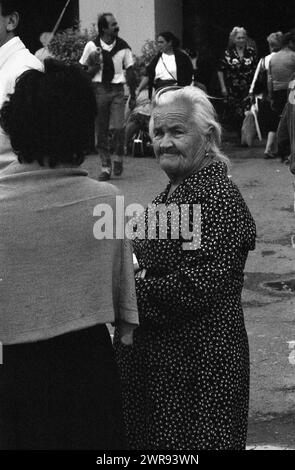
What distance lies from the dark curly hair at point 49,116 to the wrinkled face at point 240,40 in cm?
1308

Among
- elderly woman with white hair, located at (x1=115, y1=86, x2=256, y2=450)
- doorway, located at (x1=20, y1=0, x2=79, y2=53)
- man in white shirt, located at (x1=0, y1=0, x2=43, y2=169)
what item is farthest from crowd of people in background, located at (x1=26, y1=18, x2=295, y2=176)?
elderly woman with white hair, located at (x1=115, y1=86, x2=256, y2=450)

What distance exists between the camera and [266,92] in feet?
51.6

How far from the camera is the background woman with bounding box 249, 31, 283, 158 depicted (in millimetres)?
15117

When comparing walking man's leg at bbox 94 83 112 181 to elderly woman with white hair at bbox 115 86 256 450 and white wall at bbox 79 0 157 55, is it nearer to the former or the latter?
white wall at bbox 79 0 157 55

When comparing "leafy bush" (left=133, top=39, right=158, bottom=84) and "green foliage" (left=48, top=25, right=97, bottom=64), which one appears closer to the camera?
"leafy bush" (left=133, top=39, right=158, bottom=84)

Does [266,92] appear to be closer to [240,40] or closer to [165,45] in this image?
[240,40]

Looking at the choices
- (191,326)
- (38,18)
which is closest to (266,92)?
(38,18)

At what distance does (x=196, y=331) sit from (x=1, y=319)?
785 millimetres

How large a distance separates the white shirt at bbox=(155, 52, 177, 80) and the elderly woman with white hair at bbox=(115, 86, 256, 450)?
10.7 meters

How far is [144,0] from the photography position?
17.7m

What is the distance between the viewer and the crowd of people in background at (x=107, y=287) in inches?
125

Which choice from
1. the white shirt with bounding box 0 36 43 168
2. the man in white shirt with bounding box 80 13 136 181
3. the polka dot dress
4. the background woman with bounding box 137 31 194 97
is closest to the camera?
the polka dot dress

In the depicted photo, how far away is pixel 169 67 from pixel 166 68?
4 cm

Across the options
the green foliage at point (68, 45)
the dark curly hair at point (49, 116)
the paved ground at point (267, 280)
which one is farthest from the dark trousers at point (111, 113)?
the dark curly hair at point (49, 116)
